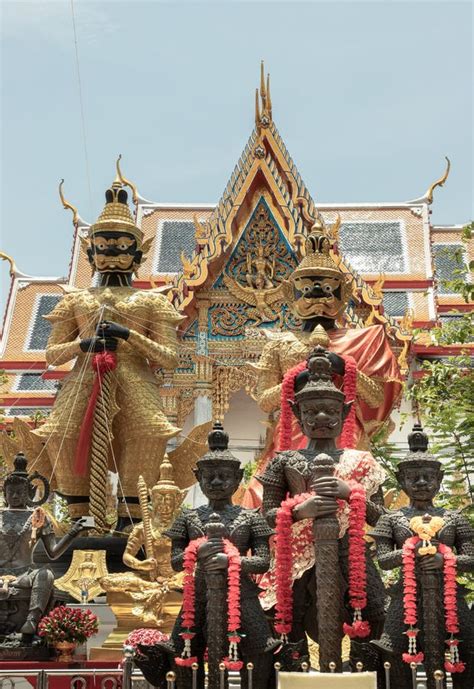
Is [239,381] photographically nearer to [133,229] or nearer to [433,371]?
[133,229]

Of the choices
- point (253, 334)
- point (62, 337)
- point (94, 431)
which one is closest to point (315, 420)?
point (94, 431)

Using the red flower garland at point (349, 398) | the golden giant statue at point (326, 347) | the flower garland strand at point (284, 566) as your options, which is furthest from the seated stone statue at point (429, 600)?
the golden giant statue at point (326, 347)

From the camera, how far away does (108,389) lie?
762cm

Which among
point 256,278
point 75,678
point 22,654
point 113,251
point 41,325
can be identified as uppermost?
point 41,325

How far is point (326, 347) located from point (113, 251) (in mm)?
2249

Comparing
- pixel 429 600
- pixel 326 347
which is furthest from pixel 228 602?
pixel 326 347

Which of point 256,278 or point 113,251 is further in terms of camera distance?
point 256,278

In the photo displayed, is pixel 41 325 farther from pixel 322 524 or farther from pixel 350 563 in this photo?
pixel 322 524

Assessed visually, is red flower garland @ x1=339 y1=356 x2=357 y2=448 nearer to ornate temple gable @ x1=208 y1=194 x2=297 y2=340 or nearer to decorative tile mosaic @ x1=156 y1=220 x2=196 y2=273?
ornate temple gable @ x1=208 y1=194 x2=297 y2=340

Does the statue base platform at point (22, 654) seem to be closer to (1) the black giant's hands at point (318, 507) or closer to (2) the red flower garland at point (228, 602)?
(2) the red flower garland at point (228, 602)

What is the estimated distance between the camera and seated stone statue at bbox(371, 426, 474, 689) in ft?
14.0

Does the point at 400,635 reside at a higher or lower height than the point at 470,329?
lower

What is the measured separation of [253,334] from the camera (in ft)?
45.1

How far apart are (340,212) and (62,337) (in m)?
10.6
